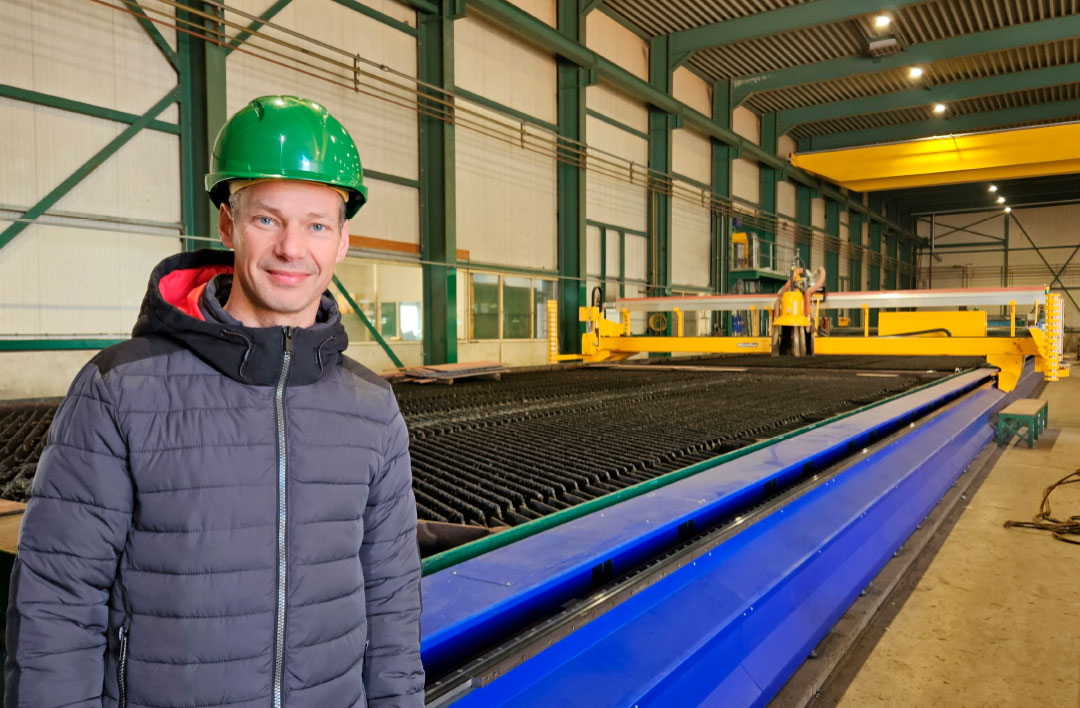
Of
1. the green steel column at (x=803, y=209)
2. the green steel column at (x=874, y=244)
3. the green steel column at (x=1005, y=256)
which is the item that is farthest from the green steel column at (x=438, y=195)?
the green steel column at (x=1005, y=256)

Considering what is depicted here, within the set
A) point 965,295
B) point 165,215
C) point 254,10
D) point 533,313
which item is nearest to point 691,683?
point 965,295

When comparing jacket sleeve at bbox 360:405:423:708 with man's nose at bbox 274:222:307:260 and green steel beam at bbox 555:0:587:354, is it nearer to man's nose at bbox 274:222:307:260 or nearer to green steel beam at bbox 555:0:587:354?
man's nose at bbox 274:222:307:260

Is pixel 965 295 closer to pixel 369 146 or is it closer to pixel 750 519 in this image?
pixel 750 519

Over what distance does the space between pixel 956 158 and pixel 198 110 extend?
34.1 ft

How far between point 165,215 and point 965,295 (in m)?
7.21

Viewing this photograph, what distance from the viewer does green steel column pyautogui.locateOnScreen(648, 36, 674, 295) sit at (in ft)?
40.3

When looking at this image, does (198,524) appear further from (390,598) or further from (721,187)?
(721,187)

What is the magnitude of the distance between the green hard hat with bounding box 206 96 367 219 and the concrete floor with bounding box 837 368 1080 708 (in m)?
2.39

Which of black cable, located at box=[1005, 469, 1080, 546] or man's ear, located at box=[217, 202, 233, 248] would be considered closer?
man's ear, located at box=[217, 202, 233, 248]

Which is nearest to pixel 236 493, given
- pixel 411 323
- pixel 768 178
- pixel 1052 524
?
pixel 1052 524

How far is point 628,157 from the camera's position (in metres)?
12.1

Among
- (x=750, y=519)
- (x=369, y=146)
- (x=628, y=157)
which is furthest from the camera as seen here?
(x=628, y=157)

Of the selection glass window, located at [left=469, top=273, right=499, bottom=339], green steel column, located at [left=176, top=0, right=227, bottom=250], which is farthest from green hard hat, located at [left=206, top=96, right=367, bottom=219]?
glass window, located at [left=469, top=273, right=499, bottom=339]

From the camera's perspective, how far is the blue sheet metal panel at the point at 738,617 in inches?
53.2
